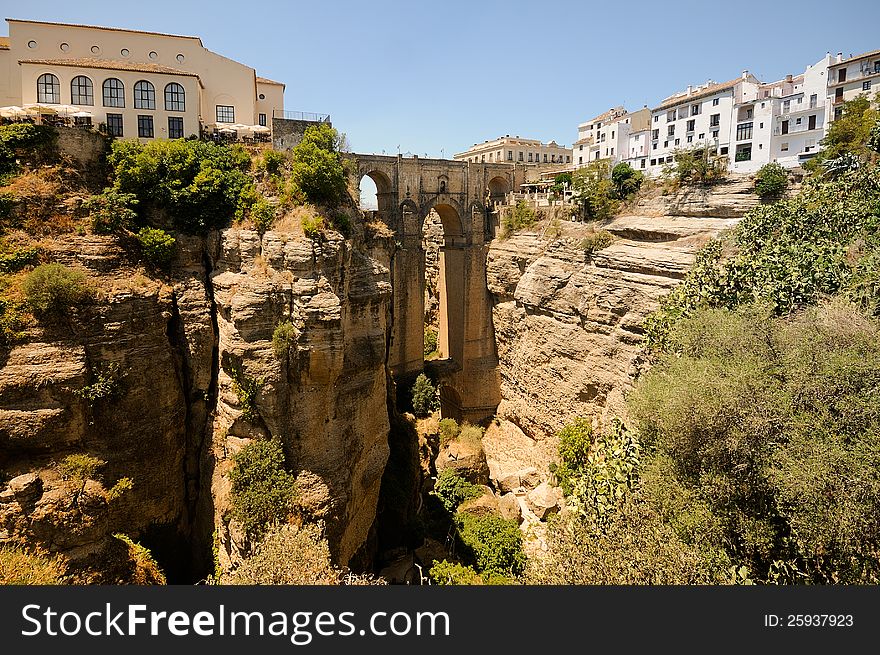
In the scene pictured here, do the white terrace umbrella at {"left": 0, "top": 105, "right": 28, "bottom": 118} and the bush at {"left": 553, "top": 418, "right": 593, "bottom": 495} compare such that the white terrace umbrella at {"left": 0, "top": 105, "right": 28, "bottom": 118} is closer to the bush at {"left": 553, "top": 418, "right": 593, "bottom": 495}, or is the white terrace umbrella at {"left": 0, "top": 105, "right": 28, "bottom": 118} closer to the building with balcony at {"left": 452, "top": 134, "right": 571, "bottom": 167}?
the bush at {"left": 553, "top": 418, "right": 593, "bottom": 495}

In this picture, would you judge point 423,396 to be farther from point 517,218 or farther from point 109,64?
point 109,64

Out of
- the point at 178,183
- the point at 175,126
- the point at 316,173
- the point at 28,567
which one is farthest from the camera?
the point at 175,126

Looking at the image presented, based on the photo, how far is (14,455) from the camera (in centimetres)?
1319

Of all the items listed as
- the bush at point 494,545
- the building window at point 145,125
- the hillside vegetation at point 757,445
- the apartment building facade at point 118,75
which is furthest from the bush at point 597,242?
the building window at point 145,125

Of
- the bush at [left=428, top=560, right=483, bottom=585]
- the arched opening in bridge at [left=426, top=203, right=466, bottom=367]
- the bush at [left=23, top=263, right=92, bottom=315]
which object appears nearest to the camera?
the bush at [left=23, top=263, right=92, bottom=315]

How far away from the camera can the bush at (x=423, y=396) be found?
30625mm

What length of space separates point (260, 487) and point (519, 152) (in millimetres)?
50536

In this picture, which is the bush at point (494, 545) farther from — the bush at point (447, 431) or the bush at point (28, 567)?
the bush at point (28, 567)

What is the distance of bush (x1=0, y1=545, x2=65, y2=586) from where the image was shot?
1106 cm

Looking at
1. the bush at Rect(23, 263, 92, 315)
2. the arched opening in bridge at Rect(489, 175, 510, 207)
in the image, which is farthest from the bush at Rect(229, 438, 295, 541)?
the arched opening in bridge at Rect(489, 175, 510, 207)

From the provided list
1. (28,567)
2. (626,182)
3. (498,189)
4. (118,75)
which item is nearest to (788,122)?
(626,182)

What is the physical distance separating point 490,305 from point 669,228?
13.1 meters

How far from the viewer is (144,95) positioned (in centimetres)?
2258

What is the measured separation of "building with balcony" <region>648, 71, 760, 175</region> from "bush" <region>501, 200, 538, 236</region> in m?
8.14
